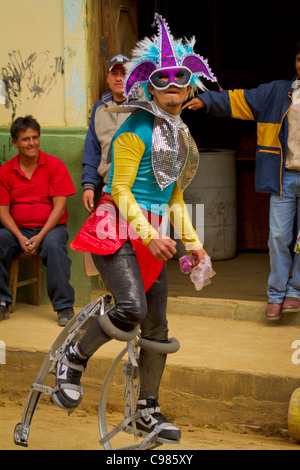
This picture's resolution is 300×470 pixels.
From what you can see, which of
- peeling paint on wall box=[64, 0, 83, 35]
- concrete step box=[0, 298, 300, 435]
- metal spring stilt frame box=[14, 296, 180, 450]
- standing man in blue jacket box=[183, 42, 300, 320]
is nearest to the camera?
metal spring stilt frame box=[14, 296, 180, 450]

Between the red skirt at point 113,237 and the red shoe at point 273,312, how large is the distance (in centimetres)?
220

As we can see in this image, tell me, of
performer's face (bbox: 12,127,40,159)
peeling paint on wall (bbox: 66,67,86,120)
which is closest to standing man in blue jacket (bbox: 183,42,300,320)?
peeling paint on wall (bbox: 66,67,86,120)

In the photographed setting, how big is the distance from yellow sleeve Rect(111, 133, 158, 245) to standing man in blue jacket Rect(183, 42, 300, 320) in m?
2.17

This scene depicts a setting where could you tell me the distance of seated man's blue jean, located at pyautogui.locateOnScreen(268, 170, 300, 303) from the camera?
604cm

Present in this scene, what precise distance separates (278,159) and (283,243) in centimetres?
63

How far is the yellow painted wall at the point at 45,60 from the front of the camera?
667cm

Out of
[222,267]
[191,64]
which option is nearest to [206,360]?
[191,64]

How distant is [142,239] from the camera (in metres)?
3.76

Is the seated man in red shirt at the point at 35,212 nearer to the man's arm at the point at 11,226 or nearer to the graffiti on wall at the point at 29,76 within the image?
the man's arm at the point at 11,226

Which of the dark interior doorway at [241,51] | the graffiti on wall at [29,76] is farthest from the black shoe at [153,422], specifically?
the dark interior doorway at [241,51]

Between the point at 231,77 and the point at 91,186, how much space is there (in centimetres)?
349

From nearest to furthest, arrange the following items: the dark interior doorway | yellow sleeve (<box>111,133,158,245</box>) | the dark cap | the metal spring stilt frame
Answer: yellow sleeve (<box>111,133,158,245</box>), the metal spring stilt frame, the dark cap, the dark interior doorway

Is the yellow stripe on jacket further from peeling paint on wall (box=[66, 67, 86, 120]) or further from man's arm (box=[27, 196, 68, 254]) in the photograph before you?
man's arm (box=[27, 196, 68, 254])

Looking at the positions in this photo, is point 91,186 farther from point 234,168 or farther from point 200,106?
point 234,168
